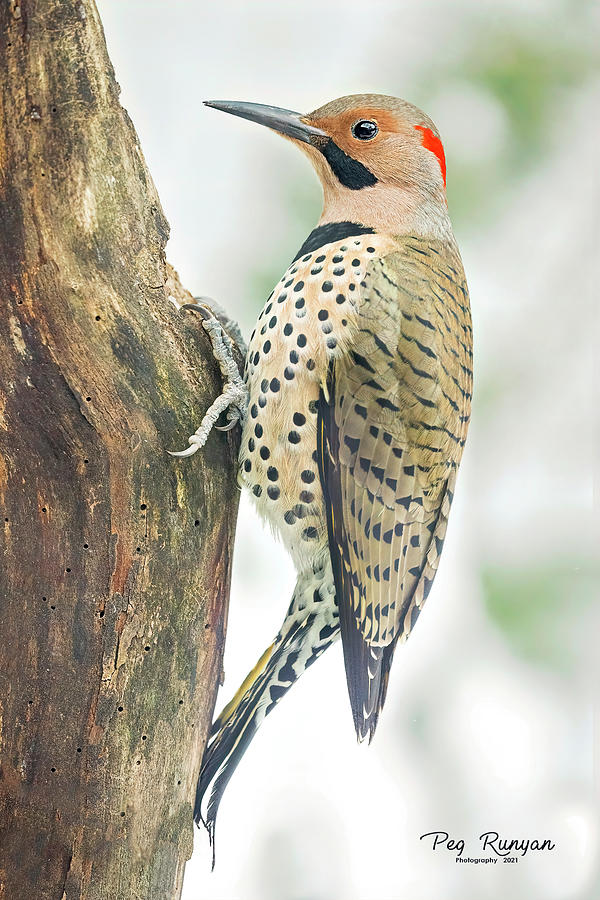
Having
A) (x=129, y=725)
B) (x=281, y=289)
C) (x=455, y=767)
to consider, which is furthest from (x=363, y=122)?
(x=455, y=767)

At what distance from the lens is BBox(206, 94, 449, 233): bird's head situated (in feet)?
6.49

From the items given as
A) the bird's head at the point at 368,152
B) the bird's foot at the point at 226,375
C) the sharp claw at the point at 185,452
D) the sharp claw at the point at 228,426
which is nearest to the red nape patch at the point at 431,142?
the bird's head at the point at 368,152

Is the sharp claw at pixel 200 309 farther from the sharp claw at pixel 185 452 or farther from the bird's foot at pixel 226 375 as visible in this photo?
the sharp claw at pixel 185 452

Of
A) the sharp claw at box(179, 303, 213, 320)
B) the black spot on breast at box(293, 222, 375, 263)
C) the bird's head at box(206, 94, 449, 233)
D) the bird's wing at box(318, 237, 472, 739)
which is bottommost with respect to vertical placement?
the bird's wing at box(318, 237, 472, 739)

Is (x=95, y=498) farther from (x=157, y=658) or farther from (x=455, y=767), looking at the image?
(x=455, y=767)

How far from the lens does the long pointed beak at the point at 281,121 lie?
6.50 feet

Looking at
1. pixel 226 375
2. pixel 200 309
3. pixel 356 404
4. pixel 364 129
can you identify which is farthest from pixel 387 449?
pixel 364 129

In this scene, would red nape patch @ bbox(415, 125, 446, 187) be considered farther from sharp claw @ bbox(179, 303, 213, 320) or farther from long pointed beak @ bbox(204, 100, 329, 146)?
sharp claw @ bbox(179, 303, 213, 320)

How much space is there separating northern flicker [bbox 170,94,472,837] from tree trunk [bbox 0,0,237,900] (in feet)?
0.44

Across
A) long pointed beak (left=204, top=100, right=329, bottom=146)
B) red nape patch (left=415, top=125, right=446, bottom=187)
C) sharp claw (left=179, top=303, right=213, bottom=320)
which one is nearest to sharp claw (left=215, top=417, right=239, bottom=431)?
sharp claw (left=179, top=303, right=213, bottom=320)

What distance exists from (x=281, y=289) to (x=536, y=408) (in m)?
1.05

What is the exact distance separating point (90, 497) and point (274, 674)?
1.96 feet

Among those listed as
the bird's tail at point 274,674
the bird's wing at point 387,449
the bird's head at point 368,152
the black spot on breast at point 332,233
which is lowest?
the bird's tail at point 274,674

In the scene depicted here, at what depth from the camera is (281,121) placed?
1988 millimetres
